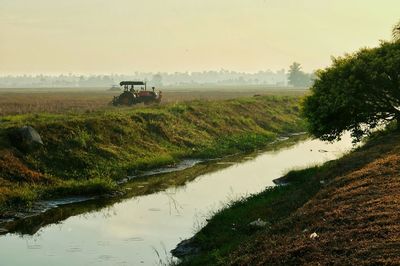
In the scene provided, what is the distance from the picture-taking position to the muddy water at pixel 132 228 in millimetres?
18172

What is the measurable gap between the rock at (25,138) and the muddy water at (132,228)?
8110mm

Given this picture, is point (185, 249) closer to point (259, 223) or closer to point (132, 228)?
point (259, 223)

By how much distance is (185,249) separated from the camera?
1853 centimetres

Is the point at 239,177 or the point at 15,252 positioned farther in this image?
the point at 239,177

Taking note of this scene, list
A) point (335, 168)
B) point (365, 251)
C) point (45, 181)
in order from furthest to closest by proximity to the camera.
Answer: point (45, 181)
point (335, 168)
point (365, 251)

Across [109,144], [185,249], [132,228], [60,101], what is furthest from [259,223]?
[60,101]

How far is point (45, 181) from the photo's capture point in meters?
29.0

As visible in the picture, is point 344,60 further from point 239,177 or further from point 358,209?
point 358,209

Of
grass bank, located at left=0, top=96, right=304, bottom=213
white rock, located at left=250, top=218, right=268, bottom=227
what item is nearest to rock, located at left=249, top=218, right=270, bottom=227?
white rock, located at left=250, top=218, right=268, bottom=227

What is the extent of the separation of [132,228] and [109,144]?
16531mm

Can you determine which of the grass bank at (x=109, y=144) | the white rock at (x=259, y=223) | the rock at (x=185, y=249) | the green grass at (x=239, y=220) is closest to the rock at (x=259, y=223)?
the white rock at (x=259, y=223)

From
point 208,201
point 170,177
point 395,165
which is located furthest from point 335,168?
point 170,177

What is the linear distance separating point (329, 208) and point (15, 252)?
11432 millimetres

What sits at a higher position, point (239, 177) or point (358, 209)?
point (358, 209)
